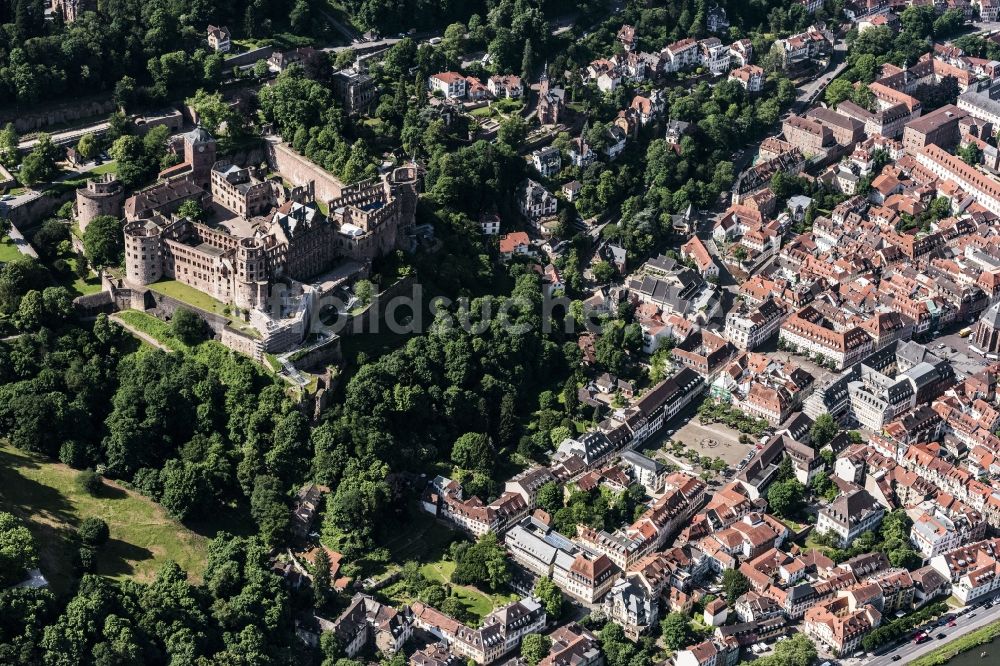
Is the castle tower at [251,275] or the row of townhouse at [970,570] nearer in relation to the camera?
the row of townhouse at [970,570]

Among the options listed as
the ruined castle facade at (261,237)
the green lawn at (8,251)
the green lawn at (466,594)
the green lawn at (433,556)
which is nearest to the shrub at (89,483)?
the ruined castle facade at (261,237)

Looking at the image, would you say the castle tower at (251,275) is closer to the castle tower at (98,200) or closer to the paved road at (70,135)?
the castle tower at (98,200)

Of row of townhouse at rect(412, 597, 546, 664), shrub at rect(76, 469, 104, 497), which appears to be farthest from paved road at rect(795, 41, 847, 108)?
shrub at rect(76, 469, 104, 497)

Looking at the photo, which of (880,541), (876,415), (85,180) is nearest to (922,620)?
(880,541)

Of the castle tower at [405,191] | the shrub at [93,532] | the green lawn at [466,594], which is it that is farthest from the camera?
the castle tower at [405,191]

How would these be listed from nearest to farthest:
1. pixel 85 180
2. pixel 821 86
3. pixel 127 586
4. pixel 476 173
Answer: pixel 127 586 → pixel 85 180 → pixel 476 173 → pixel 821 86

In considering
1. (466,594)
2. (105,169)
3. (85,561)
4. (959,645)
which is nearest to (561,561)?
(466,594)

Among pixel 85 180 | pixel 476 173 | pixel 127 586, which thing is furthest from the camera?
pixel 476 173

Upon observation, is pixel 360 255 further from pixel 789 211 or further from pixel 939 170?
pixel 939 170
